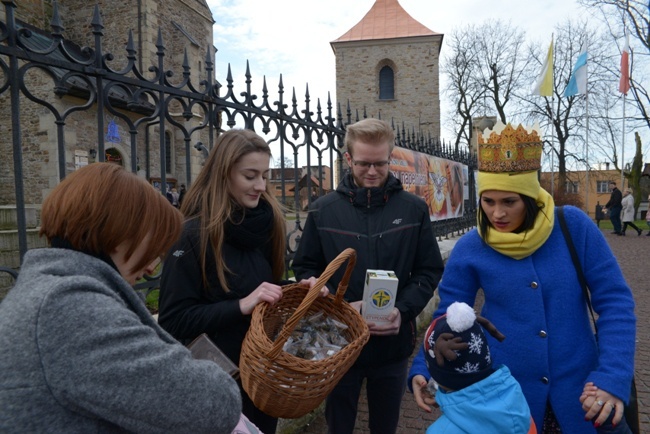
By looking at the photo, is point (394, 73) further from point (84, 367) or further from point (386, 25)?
point (84, 367)

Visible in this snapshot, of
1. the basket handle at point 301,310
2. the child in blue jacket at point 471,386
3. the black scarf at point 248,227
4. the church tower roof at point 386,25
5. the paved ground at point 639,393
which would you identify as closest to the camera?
the child in blue jacket at point 471,386

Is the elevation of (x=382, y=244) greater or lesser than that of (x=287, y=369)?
greater

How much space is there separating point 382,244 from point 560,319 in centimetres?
89

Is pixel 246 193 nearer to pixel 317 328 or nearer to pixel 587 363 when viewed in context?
pixel 317 328

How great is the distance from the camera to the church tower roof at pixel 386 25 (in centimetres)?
2806

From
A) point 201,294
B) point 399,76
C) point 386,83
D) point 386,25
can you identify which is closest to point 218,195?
point 201,294

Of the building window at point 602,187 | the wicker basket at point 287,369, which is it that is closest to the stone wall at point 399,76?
the wicker basket at point 287,369

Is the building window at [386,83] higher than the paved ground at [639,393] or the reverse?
higher

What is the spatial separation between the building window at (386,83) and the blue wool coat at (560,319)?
27.9 meters

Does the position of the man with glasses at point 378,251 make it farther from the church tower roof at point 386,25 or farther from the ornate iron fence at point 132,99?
the church tower roof at point 386,25

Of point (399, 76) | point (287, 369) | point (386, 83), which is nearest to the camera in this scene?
point (287, 369)

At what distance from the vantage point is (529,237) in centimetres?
168

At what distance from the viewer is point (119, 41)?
18922 mm

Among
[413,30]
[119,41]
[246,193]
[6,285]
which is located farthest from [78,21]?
[246,193]
